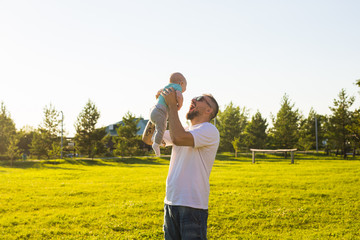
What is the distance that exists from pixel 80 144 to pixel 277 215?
39.8 meters

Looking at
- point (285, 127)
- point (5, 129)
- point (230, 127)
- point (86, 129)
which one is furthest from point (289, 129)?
point (5, 129)

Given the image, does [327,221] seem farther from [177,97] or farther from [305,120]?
[305,120]

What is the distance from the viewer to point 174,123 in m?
3.06

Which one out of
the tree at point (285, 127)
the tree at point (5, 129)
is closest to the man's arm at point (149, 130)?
the tree at point (5, 129)

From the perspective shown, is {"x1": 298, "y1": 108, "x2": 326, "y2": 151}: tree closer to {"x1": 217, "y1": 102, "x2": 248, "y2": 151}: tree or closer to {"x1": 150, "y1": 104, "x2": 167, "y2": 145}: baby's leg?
{"x1": 217, "y1": 102, "x2": 248, "y2": 151}: tree

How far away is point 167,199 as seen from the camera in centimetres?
337

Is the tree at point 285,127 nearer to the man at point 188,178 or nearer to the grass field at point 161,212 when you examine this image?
the grass field at point 161,212

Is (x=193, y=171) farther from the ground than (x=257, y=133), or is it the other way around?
(x=257, y=133)

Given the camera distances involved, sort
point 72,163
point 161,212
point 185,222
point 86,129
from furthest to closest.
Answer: point 86,129 → point 72,163 → point 161,212 → point 185,222

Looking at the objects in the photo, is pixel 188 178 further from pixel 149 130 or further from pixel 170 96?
pixel 170 96

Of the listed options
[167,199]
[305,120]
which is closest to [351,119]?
[305,120]

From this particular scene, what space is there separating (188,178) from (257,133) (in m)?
50.7

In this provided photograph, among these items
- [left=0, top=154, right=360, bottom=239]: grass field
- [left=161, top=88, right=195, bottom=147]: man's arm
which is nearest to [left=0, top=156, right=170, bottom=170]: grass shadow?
[left=0, top=154, right=360, bottom=239]: grass field

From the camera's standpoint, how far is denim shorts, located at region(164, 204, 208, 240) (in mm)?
3197
